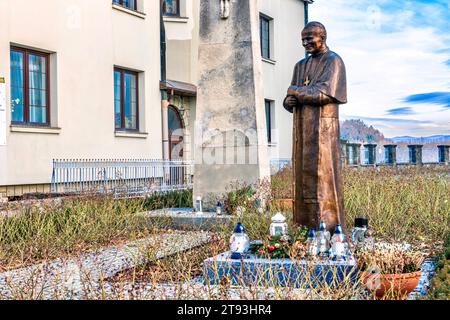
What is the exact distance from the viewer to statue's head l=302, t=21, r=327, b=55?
717cm

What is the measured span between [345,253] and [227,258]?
1199 millimetres

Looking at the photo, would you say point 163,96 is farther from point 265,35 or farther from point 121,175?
point 265,35

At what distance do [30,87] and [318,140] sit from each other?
390 inches

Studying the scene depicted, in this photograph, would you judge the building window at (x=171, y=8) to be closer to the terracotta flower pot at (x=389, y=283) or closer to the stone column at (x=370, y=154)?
the terracotta flower pot at (x=389, y=283)

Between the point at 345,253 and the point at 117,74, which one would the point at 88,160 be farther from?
the point at 345,253

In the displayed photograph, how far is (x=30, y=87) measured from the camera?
14.9 m

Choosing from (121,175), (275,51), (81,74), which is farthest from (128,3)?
(275,51)

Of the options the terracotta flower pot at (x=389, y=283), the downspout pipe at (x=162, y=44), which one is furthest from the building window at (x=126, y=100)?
the terracotta flower pot at (x=389, y=283)

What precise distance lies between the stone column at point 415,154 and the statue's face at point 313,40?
117ft

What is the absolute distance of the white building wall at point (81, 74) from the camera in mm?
14195

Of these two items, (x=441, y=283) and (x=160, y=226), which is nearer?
(x=441, y=283)

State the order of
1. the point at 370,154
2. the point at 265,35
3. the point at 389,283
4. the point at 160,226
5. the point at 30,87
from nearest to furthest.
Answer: the point at 389,283 < the point at 160,226 < the point at 30,87 < the point at 265,35 < the point at 370,154

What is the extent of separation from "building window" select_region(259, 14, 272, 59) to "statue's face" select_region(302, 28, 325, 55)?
755 inches

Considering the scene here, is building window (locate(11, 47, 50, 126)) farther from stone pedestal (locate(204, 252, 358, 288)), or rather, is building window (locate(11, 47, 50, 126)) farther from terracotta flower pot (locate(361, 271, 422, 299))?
terracotta flower pot (locate(361, 271, 422, 299))
